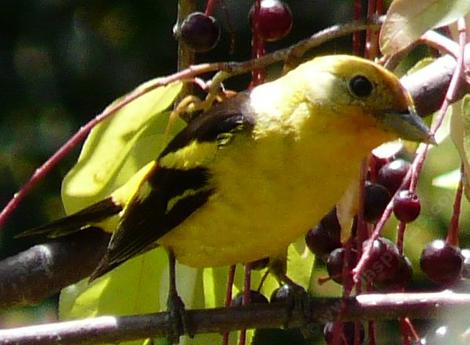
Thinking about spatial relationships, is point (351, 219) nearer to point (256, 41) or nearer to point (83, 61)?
point (256, 41)

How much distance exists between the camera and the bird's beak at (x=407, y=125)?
4.49 feet

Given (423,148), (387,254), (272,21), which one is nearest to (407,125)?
(423,148)

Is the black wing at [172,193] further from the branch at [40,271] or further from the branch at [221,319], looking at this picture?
the branch at [221,319]

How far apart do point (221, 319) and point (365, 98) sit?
0.28 m

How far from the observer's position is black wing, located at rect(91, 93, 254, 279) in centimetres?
150

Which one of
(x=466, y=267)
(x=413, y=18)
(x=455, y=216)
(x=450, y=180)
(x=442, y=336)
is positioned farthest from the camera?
(x=450, y=180)

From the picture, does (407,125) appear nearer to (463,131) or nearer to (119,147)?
(463,131)

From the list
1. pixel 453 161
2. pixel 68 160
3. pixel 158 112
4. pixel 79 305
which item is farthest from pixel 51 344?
pixel 68 160

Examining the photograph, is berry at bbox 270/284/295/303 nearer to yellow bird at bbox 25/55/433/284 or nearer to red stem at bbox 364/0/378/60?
yellow bird at bbox 25/55/433/284

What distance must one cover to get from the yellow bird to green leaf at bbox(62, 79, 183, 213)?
0.02 m

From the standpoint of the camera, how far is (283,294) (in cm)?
152

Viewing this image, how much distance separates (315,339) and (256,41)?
145 centimetres

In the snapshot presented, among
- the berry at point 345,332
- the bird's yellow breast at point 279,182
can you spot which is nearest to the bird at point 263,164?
the bird's yellow breast at point 279,182

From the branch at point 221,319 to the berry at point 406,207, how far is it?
113 mm
